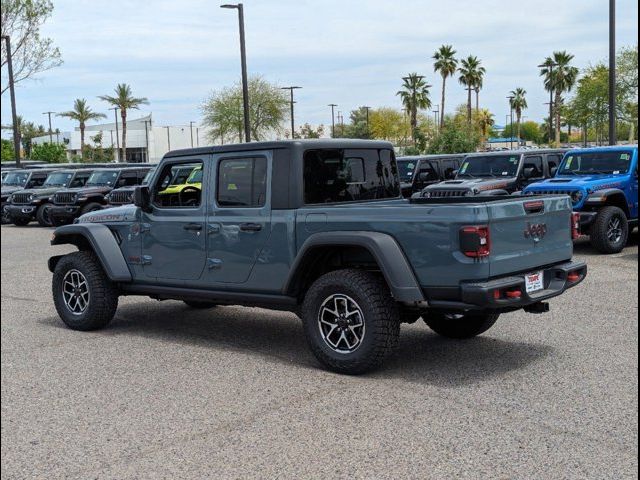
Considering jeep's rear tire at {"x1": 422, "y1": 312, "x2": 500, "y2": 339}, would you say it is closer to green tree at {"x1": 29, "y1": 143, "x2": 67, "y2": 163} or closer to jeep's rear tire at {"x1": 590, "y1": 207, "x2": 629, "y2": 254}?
jeep's rear tire at {"x1": 590, "y1": 207, "x2": 629, "y2": 254}

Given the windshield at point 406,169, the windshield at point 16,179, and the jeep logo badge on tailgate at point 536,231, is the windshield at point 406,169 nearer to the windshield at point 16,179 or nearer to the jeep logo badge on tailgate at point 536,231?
the windshield at point 16,179

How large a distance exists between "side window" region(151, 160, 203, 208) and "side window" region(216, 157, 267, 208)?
1.05 ft

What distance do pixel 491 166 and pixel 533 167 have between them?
87 centimetres

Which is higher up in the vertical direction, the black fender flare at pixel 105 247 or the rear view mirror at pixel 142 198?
the rear view mirror at pixel 142 198

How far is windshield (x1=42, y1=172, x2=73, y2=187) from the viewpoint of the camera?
998 inches

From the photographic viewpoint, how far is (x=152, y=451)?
15.0 feet

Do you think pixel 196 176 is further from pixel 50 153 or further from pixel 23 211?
pixel 50 153

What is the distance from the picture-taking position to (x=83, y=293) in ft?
26.4

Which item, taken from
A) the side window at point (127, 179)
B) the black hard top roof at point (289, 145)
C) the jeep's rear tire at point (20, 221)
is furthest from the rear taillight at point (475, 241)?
the jeep's rear tire at point (20, 221)

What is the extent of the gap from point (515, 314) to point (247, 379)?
3506 mm

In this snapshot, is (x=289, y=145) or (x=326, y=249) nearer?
(x=326, y=249)

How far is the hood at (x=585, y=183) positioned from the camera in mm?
13562

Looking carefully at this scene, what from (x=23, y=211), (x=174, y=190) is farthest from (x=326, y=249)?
(x=23, y=211)

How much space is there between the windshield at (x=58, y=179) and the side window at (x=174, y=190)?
18.4 meters
